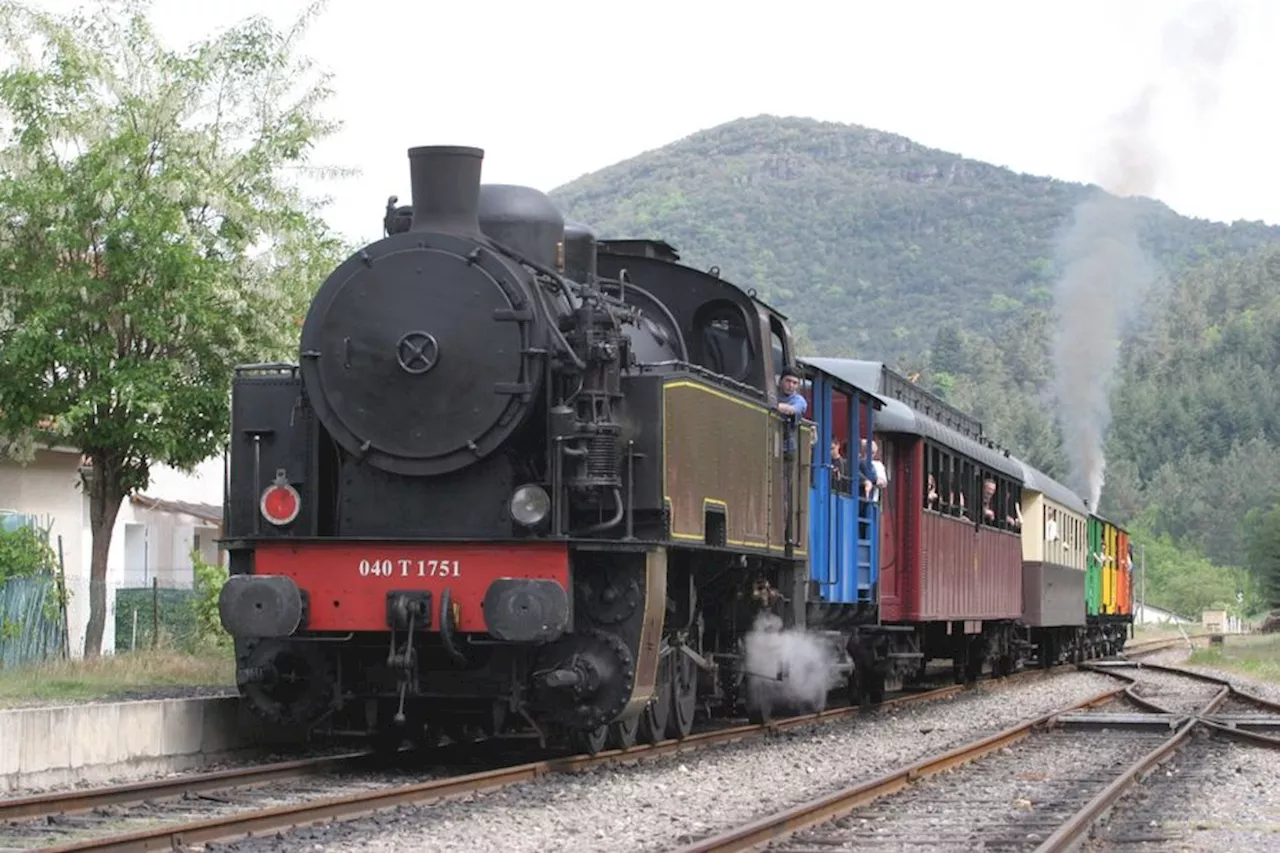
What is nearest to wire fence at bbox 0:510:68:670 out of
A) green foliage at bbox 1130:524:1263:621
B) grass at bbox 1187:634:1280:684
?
grass at bbox 1187:634:1280:684

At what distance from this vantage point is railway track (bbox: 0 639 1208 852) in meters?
8.80

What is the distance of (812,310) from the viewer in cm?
19088

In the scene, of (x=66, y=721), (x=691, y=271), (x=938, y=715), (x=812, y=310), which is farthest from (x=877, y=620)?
(x=812, y=310)

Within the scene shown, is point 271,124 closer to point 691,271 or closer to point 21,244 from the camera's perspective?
point 21,244

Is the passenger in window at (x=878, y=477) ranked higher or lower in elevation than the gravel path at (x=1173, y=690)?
higher

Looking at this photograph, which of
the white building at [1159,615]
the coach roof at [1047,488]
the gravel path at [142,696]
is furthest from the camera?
the white building at [1159,615]

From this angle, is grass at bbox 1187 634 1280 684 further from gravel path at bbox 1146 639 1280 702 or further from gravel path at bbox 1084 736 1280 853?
gravel path at bbox 1084 736 1280 853

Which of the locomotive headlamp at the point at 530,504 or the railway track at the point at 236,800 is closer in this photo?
the railway track at the point at 236,800

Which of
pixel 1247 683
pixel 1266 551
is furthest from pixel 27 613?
pixel 1266 551

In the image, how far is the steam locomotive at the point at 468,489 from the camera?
11672 mm

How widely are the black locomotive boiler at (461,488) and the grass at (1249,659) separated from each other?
19619 mm

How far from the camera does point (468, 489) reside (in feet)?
39.8

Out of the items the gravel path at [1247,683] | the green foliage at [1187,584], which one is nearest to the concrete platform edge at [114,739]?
the gravel path at [1247,683]

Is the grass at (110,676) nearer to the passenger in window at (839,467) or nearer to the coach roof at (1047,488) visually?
the passenger in window at (839,467)
